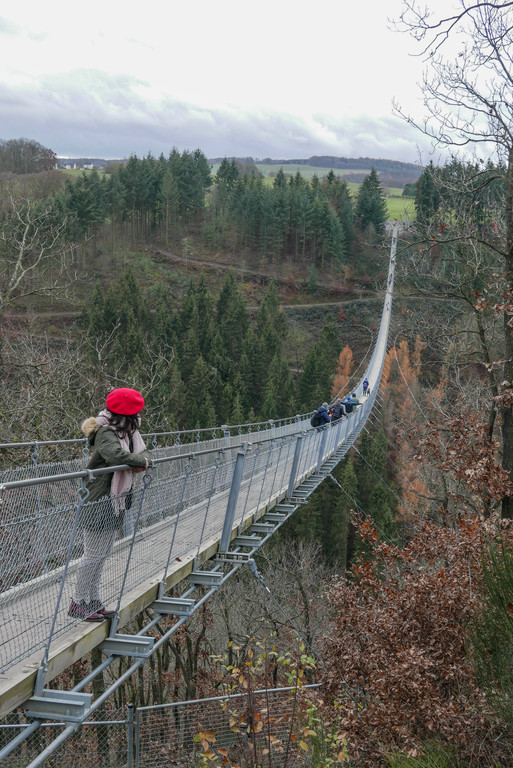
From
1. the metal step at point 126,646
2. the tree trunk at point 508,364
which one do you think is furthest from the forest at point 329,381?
the metal step at point 126,646

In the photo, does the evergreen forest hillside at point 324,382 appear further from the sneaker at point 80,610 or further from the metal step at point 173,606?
the sneaker at point 80,610

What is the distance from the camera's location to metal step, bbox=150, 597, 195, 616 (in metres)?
4.83

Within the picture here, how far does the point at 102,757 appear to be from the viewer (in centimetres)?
867

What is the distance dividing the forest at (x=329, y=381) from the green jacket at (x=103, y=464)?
229 cm

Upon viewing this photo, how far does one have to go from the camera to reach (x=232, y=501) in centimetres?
597

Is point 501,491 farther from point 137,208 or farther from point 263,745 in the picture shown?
point 137,208

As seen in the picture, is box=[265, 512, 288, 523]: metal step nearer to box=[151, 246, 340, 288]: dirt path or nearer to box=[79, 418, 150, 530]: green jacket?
box=[79, 418, 150, 530]: green jacket

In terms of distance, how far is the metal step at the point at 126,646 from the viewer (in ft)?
13.1

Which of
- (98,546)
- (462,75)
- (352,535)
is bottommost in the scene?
(352,535)

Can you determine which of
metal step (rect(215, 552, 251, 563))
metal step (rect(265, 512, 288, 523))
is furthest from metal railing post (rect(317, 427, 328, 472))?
metal step (rect(215, 552, 251, 563))

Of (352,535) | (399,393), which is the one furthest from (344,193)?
(352,535)

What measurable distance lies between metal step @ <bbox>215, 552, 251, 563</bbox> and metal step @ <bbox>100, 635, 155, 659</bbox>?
212 cm

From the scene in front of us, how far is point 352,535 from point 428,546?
3190cm

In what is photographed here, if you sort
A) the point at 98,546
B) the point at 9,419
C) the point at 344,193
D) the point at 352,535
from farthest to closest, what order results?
the point at 344,193 < the point at 352,535 < the point at 9,419 < the point at 98,546
